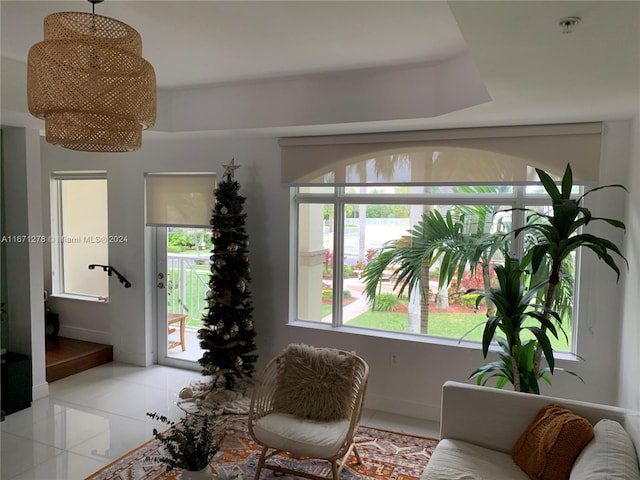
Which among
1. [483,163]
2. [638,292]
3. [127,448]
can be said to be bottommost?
[127,448]

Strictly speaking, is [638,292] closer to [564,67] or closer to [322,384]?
[564,67]

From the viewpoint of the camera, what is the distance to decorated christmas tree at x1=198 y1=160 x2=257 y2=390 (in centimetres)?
427

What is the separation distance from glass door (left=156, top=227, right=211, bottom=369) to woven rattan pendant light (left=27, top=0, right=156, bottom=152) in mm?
2936

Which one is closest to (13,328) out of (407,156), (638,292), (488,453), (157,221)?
(157,221)

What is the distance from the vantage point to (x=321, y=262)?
4590 mm

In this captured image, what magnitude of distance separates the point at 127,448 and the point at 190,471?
155 centimetres

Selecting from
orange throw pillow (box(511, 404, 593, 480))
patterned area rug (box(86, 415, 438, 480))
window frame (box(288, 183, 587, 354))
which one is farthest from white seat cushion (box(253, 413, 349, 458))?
window frame (box(288, 183, 587, 354))

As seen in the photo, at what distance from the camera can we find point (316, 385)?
318 cm

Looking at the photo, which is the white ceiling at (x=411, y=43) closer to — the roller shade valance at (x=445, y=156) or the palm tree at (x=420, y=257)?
the roller shade valance at (x=445, y=156)

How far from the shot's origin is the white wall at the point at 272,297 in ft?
11.5

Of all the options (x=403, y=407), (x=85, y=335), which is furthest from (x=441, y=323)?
(x=85, y=335)

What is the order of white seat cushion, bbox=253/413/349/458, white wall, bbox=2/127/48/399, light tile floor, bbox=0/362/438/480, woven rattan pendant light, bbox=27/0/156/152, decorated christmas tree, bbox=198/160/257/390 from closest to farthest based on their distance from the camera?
woven rattan pendant light, bbox=27/0/156/152
white seat cushion, bbox=253/413/349/458
light tile floor, bbox=0/362/438/480
white wall, bbox=2/127/48/399
decorated christmas tree, bbox=198/160/257/390

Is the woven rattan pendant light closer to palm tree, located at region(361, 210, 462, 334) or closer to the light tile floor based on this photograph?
the light tile floor

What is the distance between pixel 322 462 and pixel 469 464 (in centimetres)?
120
